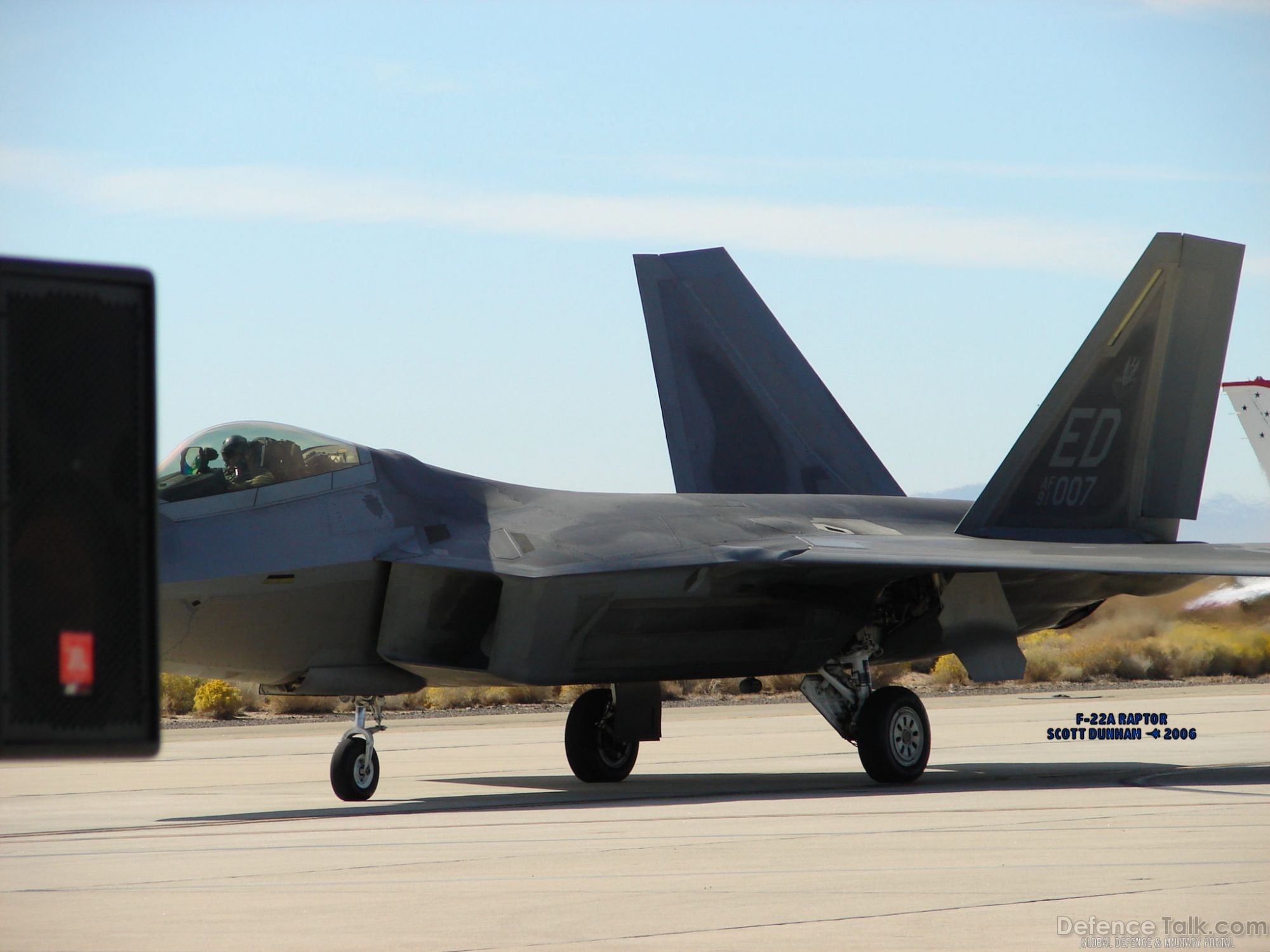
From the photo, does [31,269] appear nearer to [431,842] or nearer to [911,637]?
[431,842]

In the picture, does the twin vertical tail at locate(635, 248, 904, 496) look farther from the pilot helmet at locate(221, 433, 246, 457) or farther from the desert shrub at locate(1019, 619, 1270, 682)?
the desert shrub at locate(1019, 619, 1270, 682)

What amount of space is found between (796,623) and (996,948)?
8.51 metres

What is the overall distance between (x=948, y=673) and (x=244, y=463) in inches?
1038

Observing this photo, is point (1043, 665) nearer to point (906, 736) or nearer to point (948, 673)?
point (948, 673)

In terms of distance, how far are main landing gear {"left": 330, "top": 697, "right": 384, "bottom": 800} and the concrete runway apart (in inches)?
9.2

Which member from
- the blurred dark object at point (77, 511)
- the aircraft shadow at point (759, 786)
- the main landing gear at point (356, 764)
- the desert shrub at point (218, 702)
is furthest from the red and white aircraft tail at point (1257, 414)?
the blurred dark object at point (77, 511)

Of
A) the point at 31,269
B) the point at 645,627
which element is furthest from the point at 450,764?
the point at 31,269

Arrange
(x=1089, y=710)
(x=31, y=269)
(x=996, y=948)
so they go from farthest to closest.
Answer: (x=1089, y=710), (x=996, y=948), (x=31, y=269)

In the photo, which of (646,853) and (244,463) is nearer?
(646,853)

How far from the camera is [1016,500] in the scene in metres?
15.8

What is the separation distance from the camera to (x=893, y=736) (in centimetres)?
1357

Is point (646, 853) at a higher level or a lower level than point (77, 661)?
lower

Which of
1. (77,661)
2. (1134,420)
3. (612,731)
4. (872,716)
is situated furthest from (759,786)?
(77,661)

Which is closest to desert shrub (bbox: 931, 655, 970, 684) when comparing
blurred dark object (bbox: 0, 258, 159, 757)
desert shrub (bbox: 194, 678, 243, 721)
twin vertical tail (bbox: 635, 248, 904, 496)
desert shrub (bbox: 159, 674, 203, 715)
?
desert shrub (bbox: 194, 678, 243, 721)
